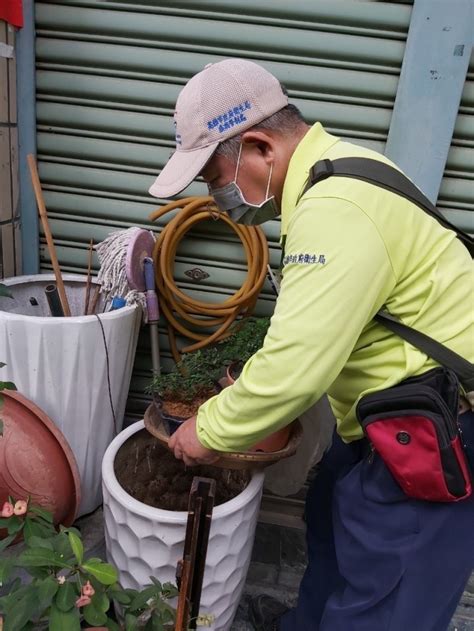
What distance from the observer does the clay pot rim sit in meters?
1.60

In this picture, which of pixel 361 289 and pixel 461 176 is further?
pixel 461 176

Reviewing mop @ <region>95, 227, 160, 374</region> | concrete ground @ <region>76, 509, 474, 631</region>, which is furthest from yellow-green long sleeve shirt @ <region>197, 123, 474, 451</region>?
concrete ground @ <region>76, 509, 474, 631</region>

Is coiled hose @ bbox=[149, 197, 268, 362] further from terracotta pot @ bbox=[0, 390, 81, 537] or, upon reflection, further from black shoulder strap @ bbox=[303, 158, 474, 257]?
black shoulder strap @ bbox=[303, 158, 474, 257]

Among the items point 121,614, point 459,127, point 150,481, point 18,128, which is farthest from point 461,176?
point 121,614

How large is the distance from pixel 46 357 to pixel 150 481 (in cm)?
70

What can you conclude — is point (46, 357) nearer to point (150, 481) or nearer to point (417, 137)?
point (150, 481)

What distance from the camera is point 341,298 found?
1106 mm

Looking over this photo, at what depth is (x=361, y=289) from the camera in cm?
112

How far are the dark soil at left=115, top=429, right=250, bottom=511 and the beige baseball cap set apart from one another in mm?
1184

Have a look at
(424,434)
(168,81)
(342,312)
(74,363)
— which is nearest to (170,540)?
(74,363)

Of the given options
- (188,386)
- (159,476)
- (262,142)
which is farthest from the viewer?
(159,476)

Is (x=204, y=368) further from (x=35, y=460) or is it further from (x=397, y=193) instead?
(x=397, y=193)

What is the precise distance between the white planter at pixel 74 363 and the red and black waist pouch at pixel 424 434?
3.97ft

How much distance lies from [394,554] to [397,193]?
1.03 m
